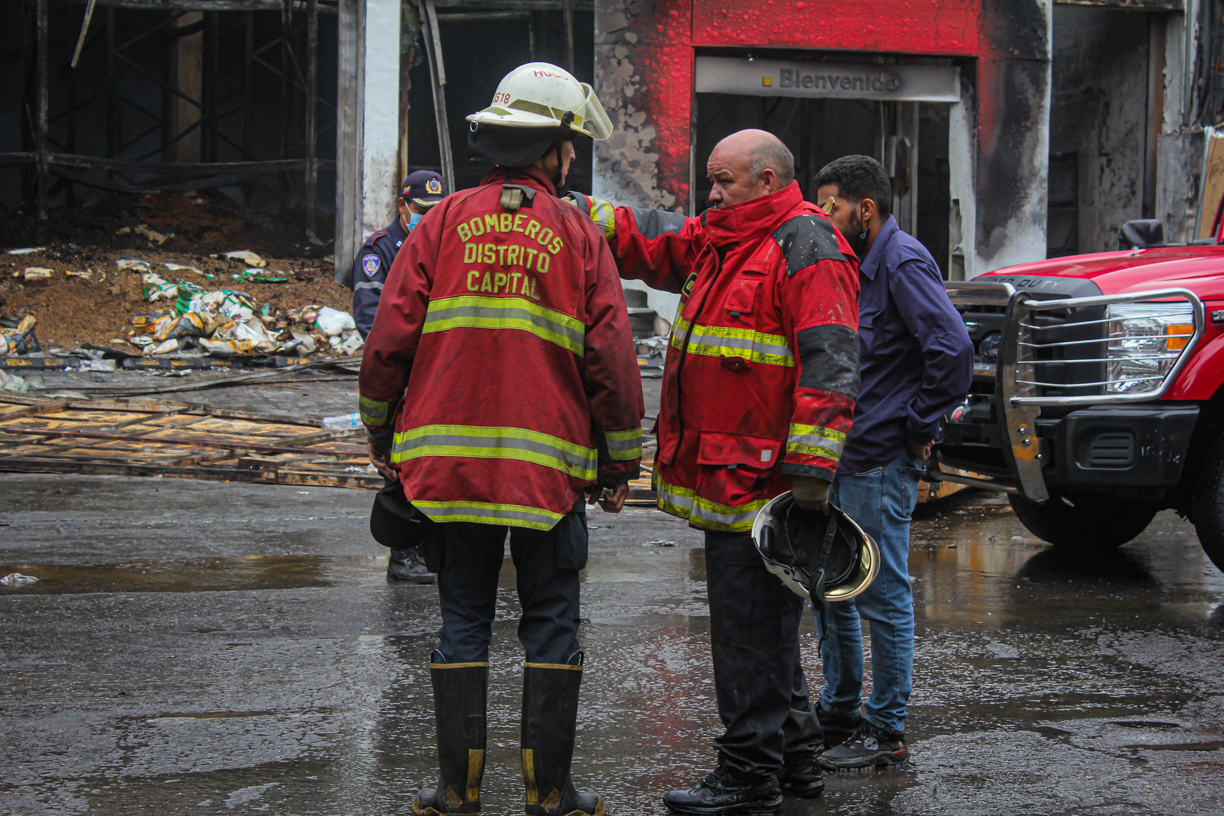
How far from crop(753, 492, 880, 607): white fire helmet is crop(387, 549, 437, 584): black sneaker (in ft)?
9.29

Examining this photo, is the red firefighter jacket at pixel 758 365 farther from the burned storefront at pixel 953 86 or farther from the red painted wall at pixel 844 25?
the red painted wall at pixel 844 25

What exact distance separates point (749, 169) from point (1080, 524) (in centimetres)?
439

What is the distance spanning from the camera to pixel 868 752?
3.61m

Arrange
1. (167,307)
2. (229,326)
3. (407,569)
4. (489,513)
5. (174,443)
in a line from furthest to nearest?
(167,307)
(229,326)
(174,443)
(407,569)
(489,513)

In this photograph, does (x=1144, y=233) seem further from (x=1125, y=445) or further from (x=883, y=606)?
(x=883, y=606)

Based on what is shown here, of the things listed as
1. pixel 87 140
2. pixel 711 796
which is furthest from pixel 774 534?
pixel 87 140

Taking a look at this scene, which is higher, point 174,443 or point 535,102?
point 535,102

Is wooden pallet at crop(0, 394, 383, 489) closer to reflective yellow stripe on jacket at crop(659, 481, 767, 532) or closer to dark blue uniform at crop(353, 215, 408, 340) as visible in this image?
dark blue uniform at crop(353, 215, 408, 340)

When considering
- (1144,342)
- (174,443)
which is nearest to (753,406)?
(1144,342)

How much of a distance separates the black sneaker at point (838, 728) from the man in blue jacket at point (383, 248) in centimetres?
307

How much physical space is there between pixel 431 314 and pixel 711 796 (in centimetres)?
148

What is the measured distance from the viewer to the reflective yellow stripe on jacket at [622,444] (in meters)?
3.19

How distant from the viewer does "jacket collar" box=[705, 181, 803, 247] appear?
130 inches

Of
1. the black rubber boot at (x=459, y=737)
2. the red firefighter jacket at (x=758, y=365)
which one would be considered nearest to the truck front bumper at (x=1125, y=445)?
the red firefighter jacket at (x=758, y=365)
